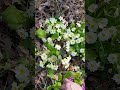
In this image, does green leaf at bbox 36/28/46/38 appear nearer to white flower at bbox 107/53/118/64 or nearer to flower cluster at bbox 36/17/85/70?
flower cluster at bbox 36/17/85/70

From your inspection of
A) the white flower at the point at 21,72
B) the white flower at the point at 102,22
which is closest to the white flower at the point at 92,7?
the white flower at the point at 102,22

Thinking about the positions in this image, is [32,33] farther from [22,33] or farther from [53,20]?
[53,20]

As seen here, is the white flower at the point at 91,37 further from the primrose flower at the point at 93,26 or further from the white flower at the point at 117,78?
the white flower at the point at 117,78

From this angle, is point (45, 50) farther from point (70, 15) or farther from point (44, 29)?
point (70, 15)

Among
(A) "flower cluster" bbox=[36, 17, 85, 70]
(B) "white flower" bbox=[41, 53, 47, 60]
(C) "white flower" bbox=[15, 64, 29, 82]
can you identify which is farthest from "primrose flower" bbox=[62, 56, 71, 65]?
(C) "white flower" bbox=[15, 64, 29, 82]

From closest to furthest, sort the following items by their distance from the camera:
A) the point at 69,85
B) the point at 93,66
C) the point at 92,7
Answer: the point at 69,85
the point at 93,66
the point at 92,7

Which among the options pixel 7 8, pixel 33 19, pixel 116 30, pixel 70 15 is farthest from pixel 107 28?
pixel 7 8

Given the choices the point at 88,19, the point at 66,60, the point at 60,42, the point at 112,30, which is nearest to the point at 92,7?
the point at 88,19
